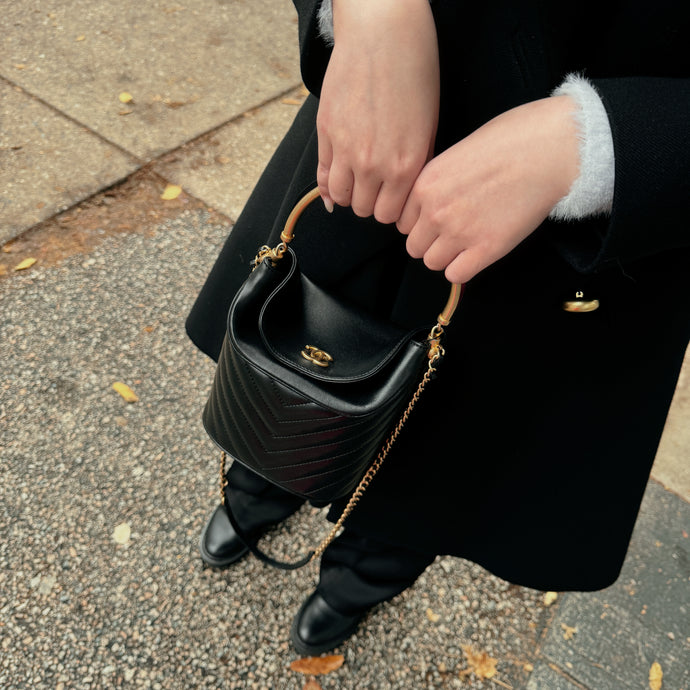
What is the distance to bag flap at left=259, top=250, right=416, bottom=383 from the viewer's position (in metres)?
1.07

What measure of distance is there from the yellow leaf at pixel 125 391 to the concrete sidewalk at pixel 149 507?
0.09ft

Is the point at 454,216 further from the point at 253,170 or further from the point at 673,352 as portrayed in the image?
the point at 253,170

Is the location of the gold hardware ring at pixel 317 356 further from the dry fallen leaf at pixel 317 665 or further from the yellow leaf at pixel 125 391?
the yellow leaf at pixel 125 391

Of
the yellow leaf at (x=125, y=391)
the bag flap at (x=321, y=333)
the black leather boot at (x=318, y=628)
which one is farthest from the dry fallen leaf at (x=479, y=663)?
the yellow leaf at (x=125, y=391)

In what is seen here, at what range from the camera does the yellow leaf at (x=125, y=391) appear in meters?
2.26

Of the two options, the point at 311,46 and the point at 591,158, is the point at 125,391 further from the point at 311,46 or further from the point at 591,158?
the point at 591,158

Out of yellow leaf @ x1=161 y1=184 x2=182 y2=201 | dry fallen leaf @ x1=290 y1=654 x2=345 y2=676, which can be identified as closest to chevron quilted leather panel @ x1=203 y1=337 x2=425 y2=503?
dry fallen leaf @ x1=290 y1=654 x2=345 y2=676

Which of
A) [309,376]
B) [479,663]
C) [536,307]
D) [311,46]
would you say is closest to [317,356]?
[309,376]

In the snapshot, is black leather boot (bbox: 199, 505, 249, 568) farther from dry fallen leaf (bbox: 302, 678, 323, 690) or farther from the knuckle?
the knuckle

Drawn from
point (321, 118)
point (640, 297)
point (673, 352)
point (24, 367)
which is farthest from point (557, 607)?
point (24, 367)

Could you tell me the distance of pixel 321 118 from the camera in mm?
909

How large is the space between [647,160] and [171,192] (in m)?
2.59

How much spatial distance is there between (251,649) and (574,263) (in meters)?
1.46

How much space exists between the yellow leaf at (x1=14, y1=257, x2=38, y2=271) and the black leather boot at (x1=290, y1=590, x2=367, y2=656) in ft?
5.68
